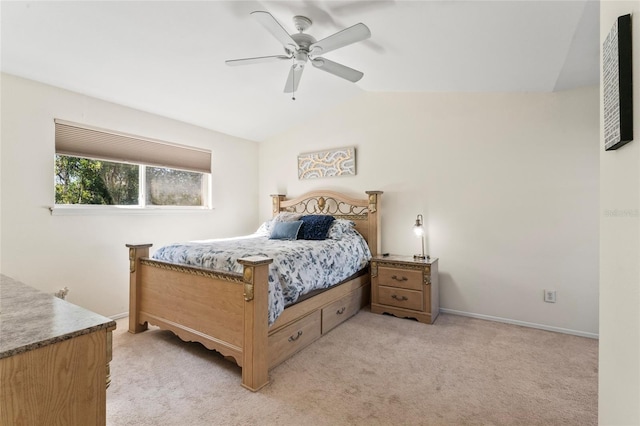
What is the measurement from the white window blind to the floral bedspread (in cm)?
133

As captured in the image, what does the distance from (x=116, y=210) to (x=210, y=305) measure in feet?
6.12

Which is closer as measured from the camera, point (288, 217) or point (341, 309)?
point (341, 309)

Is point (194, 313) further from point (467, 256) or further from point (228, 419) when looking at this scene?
point (467, 256)

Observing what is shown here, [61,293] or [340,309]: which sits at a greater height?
[61,293]

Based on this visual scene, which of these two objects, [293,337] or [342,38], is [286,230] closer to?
[293,337]

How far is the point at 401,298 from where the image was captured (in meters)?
3.33

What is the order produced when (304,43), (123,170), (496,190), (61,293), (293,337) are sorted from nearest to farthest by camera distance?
(304,43) < (293,337) < (61,293) < (496,190) < (123,170)

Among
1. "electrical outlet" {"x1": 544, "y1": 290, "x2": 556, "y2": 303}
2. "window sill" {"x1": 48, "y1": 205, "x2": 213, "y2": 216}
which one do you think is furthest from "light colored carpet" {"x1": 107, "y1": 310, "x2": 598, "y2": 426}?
"window sill" {"x1": 48, "y1": 205, "x2": 213, "y2": 216}

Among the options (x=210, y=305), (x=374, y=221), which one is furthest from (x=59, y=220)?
(x=374, y=221)

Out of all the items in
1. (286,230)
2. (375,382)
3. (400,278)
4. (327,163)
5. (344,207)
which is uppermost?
(327,163)

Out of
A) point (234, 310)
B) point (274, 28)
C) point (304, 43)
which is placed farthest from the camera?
point (304, 43)

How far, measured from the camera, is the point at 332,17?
7.66 feet

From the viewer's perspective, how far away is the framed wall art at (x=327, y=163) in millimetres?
4207

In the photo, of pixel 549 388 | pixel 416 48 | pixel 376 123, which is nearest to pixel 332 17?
pixel 416 48
